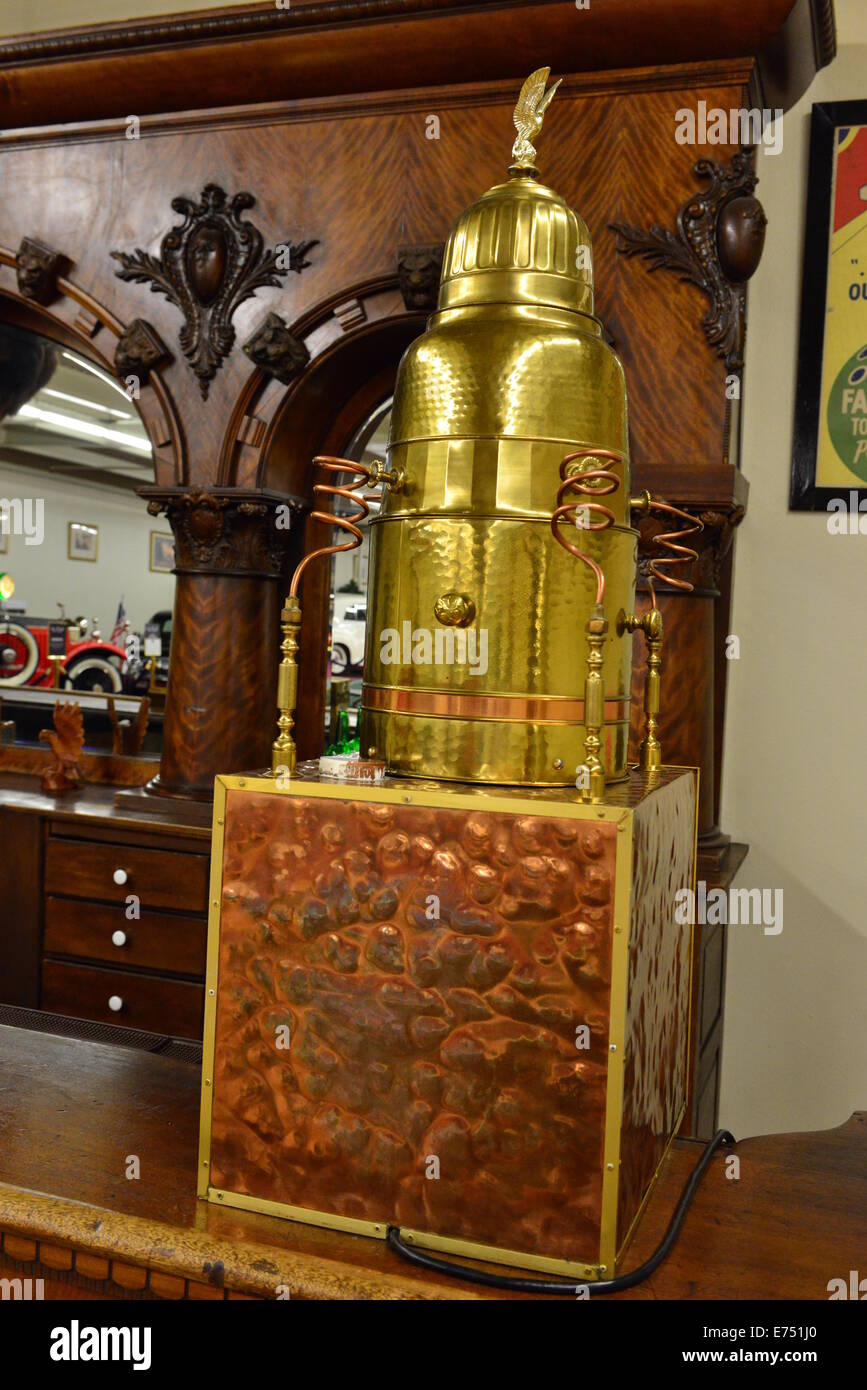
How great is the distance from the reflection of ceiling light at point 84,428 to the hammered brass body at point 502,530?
2.68m

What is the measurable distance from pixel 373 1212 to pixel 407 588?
739 mm

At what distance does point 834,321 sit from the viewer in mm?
3432

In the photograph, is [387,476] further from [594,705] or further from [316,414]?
[316,414]

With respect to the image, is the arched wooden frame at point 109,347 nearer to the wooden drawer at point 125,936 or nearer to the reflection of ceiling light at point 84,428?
the reflection of ceiling light at point 84,428

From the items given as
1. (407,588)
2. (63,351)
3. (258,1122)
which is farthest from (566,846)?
(63,351)

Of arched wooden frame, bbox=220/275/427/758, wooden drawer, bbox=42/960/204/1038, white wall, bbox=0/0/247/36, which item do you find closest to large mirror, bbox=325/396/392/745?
arched wooden frame, bbox=220/275/427/758

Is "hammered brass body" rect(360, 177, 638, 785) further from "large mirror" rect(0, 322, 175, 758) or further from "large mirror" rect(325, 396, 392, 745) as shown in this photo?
"large mirror" rect(0, 322, 175, 758)

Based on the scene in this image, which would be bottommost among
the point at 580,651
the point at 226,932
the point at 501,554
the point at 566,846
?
the point at 226,932

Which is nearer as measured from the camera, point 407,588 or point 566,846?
point 566,846

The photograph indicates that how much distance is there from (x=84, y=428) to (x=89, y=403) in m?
0.11

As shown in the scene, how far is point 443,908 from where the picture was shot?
1.30 m

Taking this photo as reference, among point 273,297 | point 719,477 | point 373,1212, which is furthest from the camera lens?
point 273,297
